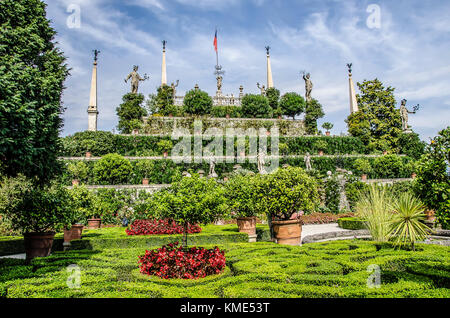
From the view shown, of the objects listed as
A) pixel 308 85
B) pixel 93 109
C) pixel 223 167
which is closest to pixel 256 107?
pixel 308 85

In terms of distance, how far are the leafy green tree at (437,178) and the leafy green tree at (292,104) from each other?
122ft

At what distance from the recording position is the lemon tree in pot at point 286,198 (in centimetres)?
853

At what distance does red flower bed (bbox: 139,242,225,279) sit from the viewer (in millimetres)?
5410

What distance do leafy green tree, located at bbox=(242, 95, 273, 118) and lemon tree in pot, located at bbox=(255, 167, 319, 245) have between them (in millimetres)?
30848

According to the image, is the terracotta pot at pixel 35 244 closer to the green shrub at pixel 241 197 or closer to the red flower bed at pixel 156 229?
the red flower bed at pixel 156 229

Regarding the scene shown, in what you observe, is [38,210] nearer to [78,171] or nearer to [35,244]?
[35,244]

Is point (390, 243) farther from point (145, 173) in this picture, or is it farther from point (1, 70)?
point (145, 173)

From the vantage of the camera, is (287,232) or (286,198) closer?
(286,198)

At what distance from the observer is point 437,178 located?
473 cm

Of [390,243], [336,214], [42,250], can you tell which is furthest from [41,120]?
[336,214]

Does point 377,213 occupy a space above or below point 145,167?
below

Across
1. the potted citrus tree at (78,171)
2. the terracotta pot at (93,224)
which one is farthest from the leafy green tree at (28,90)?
the potted citrus tree at (78,171)

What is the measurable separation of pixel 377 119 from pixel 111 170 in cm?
3072
